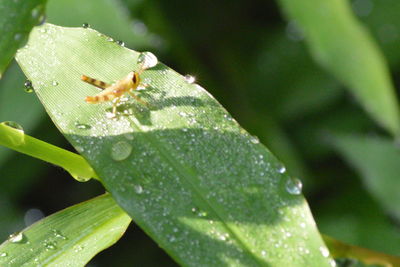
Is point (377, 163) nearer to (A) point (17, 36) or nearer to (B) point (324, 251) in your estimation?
(B) point (324, 251)

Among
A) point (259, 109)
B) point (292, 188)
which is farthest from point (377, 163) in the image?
point (292, 188)

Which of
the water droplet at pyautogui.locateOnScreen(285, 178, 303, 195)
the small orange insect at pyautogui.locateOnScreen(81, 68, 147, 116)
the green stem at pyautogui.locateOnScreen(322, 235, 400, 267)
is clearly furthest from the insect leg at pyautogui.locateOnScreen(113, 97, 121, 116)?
the green stem at pyautogui.locateOnScreen(322, 235, 400, 267)

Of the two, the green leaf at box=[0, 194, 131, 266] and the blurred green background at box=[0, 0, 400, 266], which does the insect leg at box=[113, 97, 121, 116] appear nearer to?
the green leaf at box=[0, 194, 131, 266]

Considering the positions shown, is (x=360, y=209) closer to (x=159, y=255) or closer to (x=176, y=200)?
(x=159, y=255)

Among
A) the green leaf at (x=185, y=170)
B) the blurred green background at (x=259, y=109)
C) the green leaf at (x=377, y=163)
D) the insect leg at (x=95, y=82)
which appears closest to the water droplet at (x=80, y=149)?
the green leaf at (x=185, y=170)

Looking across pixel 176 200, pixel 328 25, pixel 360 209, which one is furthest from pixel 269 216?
pixel 360 209

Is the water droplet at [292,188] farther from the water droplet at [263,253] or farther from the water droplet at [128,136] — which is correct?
the water droplet at [128,136]
